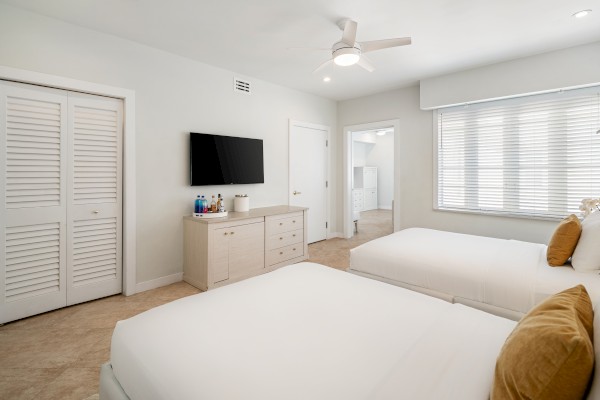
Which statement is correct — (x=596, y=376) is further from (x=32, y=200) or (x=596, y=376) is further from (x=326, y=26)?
(x=32, y=200)

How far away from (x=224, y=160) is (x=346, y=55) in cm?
200

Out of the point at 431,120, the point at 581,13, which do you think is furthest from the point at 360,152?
the point at 581,13

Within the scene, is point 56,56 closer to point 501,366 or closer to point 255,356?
point 255,356

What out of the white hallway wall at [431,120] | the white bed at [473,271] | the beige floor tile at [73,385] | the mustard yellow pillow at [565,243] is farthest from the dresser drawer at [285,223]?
the mustard yellow pillow at [565,243]

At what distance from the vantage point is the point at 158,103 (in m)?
3.32

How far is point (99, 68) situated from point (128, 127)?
0.60 m

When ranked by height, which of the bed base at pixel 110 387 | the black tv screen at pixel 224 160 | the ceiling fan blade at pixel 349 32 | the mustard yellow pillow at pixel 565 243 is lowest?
the bed base at pixel 110 387

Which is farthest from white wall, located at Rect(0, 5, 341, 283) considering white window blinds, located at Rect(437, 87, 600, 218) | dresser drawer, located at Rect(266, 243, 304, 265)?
white window blinds, located at Rect(437, 87, 600, 218)

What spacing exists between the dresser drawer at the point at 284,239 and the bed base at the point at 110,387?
255cm

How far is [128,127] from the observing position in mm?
3084

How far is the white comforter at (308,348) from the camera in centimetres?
92

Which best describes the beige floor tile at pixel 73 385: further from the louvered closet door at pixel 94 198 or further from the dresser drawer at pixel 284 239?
the dresser drawer at pixel 284 239

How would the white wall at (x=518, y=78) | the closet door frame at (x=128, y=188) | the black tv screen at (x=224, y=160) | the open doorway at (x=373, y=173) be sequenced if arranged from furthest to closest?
the open doorway at (x=373, y=173) < the black tv screen at (x=224, y=160) < the white wall at (x=518, y=78) < the closet door frame at (x=128, y=188)

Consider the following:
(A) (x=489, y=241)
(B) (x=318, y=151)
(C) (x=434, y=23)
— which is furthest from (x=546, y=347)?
(B) (x=318, y=151)
